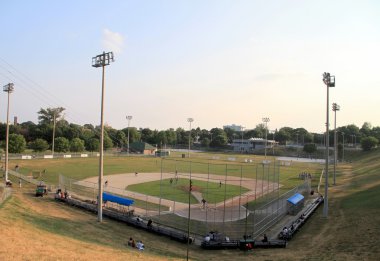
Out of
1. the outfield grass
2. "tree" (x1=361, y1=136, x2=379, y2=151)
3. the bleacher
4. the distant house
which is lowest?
the bleacher

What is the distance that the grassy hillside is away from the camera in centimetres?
1822

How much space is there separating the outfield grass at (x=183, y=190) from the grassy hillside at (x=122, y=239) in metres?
12.0

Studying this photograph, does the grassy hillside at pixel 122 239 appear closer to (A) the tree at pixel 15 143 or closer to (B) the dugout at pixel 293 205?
(B) the dugout at pixel 293 205

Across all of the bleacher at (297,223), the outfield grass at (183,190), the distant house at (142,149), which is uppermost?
the distant house at (142,149)

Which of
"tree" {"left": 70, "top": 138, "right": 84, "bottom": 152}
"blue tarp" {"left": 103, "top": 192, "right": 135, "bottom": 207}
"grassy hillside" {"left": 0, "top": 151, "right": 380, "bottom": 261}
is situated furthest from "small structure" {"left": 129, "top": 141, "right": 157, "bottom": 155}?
"grassy hillside" {"left": 0, "top": 151, "right": 380, "bottom": 261}

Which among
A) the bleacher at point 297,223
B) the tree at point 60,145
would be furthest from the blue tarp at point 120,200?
the tree at point 60,145

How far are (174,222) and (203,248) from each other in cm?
601

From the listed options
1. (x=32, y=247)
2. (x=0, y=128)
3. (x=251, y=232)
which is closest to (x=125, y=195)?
(x=251, y=232)

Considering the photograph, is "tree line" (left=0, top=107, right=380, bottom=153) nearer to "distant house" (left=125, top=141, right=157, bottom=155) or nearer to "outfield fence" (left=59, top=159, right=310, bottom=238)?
"distant house" (left=125, top=141, right=157, bottom=155)

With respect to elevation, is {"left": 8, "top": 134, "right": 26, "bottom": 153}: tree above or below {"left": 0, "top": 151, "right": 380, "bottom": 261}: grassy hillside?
above

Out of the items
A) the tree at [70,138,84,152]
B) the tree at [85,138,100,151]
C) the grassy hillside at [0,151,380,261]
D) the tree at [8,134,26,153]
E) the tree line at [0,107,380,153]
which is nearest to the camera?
the grassy hillside at [0,151,380,261]

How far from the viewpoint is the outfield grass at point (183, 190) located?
42503 mm

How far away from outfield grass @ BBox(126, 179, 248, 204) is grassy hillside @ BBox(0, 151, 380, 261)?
1201 cm

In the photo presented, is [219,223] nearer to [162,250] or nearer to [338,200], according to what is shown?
[162,250]
